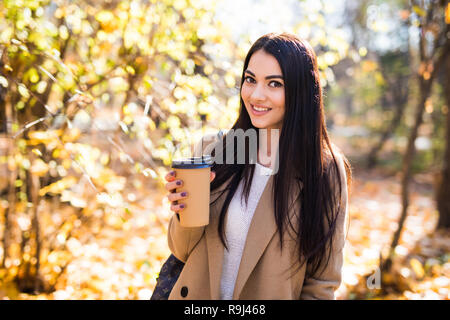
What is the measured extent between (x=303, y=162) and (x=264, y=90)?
38cm

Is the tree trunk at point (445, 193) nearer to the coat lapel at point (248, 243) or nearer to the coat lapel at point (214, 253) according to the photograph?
the coat lapel at point (248, 243)

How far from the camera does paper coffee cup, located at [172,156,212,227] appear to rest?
52.6 inches

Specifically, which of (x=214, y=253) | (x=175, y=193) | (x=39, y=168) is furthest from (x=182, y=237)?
(x=39, y=168)

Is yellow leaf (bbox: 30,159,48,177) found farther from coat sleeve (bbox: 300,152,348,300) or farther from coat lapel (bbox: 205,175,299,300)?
coat sleeve (bbox: 300,152,348,300)

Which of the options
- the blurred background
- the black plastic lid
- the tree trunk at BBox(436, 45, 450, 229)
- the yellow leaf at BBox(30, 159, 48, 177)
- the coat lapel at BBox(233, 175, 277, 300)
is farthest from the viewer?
the tree trunk at BBox(436, 45, 450, 229)

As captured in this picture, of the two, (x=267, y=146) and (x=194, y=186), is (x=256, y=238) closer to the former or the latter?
(x=194, y=186)

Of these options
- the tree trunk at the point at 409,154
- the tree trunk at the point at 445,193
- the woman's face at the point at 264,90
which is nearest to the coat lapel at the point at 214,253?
the woman's face at the point at 264,90

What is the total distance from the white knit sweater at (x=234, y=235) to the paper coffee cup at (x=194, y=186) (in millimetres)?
251

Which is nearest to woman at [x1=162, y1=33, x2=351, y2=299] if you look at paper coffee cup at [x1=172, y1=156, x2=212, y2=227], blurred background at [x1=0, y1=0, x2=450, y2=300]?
paper coffee cup at [x1=172, y1=156, x2=212, y2=227]

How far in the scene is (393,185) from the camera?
26.7 feet

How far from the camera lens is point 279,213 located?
159 centimetres

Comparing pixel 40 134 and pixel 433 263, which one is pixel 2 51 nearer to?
pixel 40 134

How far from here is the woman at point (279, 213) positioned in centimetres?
156
